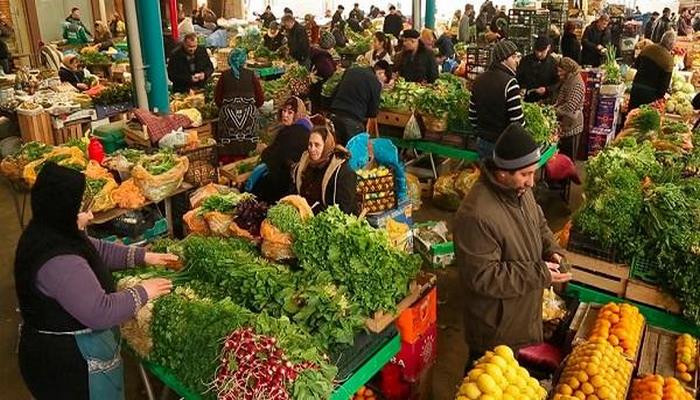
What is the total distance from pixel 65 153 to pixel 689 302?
5038mm

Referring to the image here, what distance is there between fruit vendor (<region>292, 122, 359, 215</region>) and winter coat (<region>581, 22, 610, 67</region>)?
25.5ft

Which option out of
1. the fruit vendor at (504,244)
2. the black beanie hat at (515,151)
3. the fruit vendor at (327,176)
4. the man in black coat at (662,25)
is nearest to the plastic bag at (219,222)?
the fruit vendor at (327,176)

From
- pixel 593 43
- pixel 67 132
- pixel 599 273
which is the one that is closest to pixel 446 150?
pixel 599 273

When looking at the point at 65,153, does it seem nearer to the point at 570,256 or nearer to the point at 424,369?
the point at 424,369

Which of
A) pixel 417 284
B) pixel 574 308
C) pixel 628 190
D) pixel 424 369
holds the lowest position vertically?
pixel 424 369

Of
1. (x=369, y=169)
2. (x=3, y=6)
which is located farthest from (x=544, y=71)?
(x=3, y=6)

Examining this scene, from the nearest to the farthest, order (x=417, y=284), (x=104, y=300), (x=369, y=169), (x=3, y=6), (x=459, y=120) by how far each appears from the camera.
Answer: (x=104, y=300) < (x=417, y=284) < (x=369, y=169) < (x=459, y=120) < (x=3, y=6)

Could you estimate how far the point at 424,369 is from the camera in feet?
12.9

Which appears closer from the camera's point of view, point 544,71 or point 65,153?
point 65,153

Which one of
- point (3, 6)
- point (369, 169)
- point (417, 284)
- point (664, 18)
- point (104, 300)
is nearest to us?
point (104, 300)

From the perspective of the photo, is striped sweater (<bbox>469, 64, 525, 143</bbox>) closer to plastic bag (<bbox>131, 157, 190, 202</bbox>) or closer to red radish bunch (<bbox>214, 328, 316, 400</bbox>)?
plastic bag (<bbox>131, 157, 190, 202</bbox>)

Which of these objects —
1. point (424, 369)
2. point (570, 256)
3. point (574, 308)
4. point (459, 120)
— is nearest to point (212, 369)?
point (424, 369)

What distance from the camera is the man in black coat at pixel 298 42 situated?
1163 centimetres

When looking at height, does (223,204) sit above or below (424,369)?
above
